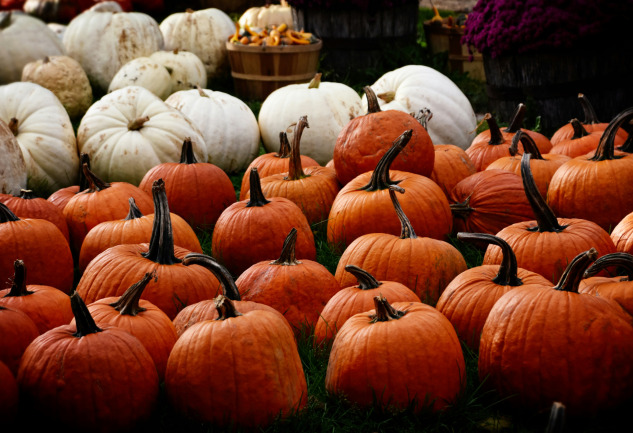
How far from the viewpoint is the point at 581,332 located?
2180 millimetres

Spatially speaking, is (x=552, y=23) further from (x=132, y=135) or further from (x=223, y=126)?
(x=132, y=135)

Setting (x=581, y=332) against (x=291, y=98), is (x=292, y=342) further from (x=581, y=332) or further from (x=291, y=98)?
(x=291, y=98)

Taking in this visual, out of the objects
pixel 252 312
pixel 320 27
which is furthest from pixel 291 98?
pixel 252 312

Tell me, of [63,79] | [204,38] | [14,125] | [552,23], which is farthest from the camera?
[204,38]

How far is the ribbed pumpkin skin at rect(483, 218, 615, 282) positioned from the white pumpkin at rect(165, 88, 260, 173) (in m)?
2.93

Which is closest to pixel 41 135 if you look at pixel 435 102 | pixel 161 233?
pixel 161 233

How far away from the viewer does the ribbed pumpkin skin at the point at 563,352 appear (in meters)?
2.17

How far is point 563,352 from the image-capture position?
2.19 metres

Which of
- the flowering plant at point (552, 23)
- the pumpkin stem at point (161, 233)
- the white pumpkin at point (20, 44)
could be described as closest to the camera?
the pumpkin stem at point (161, 233)

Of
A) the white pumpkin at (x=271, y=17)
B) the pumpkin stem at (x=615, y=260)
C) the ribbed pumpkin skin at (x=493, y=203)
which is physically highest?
the white pumpkin at (x=271, y=17)

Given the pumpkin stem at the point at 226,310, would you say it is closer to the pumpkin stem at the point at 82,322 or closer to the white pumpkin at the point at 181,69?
the pumpkin stem at the point at 82,322

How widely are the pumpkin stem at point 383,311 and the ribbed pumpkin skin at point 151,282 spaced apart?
2.73 ft

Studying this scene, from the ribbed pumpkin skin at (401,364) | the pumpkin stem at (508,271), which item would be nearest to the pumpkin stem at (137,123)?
the pumpkin stem at (508,271)

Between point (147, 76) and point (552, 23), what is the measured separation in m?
3.59
